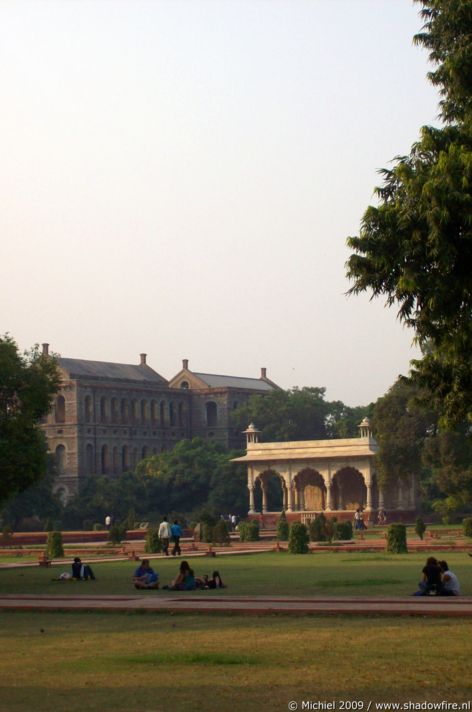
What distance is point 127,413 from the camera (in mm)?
92562

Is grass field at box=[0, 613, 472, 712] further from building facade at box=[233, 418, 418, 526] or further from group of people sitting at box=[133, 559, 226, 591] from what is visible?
building facade at box=[233, 418, 418, 526]

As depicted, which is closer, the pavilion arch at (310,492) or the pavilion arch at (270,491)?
→ the pavilion arch at (270,491)

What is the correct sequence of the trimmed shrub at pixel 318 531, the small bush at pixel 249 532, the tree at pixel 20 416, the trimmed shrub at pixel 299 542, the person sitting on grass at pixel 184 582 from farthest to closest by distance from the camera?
the small bush at pixel 249 532
the trimmed shrub at pixel 318 531
the trimmed shrub at pixel 299 542
the tree at pixel 20 416
the person sitting on grass at pixel 184 582

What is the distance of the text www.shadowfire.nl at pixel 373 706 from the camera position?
9461mm

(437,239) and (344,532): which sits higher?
(437,239)

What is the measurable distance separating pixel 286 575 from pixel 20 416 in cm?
635

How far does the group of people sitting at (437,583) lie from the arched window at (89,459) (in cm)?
6964

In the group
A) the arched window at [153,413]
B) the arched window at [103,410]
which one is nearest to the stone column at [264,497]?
the arched window at [103,410]

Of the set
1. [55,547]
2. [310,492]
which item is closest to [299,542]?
[55,547]

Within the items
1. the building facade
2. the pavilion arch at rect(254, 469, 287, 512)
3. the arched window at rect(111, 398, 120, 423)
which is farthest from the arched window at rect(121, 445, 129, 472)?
the building facade

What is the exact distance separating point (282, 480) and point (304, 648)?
63.2 meters

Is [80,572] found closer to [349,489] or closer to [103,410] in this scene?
[349,489]

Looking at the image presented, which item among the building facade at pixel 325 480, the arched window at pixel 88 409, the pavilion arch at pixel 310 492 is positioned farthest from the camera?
the arched window at pixel 88 409

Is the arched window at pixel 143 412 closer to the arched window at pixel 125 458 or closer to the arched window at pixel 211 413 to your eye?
the arched window at pixel 125 458
